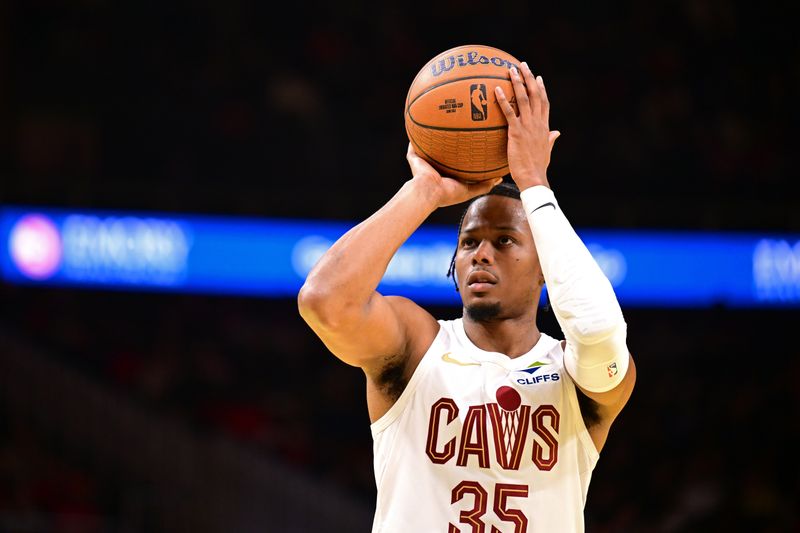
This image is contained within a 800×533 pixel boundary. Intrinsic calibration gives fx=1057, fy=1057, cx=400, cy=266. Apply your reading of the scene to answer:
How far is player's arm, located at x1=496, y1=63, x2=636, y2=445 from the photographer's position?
2.99 m

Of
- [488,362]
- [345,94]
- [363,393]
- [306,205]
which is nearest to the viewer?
[488,362]

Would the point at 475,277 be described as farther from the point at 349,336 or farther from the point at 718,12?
the point at 718,12

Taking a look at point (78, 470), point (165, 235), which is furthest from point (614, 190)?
point (78, 470)

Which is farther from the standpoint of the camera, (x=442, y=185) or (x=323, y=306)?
(x=442, y=185)

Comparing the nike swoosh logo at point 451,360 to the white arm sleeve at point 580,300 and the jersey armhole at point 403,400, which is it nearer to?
the jersey armhole at point 403,400

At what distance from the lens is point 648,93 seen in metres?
11.7

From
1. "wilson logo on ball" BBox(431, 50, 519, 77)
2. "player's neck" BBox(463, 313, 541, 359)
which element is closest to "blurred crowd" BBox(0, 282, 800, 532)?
"player's neck" BBox(463, 313, 541, 359)

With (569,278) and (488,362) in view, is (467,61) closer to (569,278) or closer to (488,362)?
(569,278)

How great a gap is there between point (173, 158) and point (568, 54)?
4.59m

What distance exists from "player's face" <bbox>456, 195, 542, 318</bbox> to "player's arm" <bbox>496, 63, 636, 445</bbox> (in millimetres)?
314

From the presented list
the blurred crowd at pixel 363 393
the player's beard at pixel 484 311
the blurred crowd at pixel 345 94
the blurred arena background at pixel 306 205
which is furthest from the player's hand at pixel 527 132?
the blurred crowd at pixel 345 94

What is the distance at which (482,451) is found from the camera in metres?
3.19

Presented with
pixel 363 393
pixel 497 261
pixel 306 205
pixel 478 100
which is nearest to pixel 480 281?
pixel 497 261

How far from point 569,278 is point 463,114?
2.03 feet
